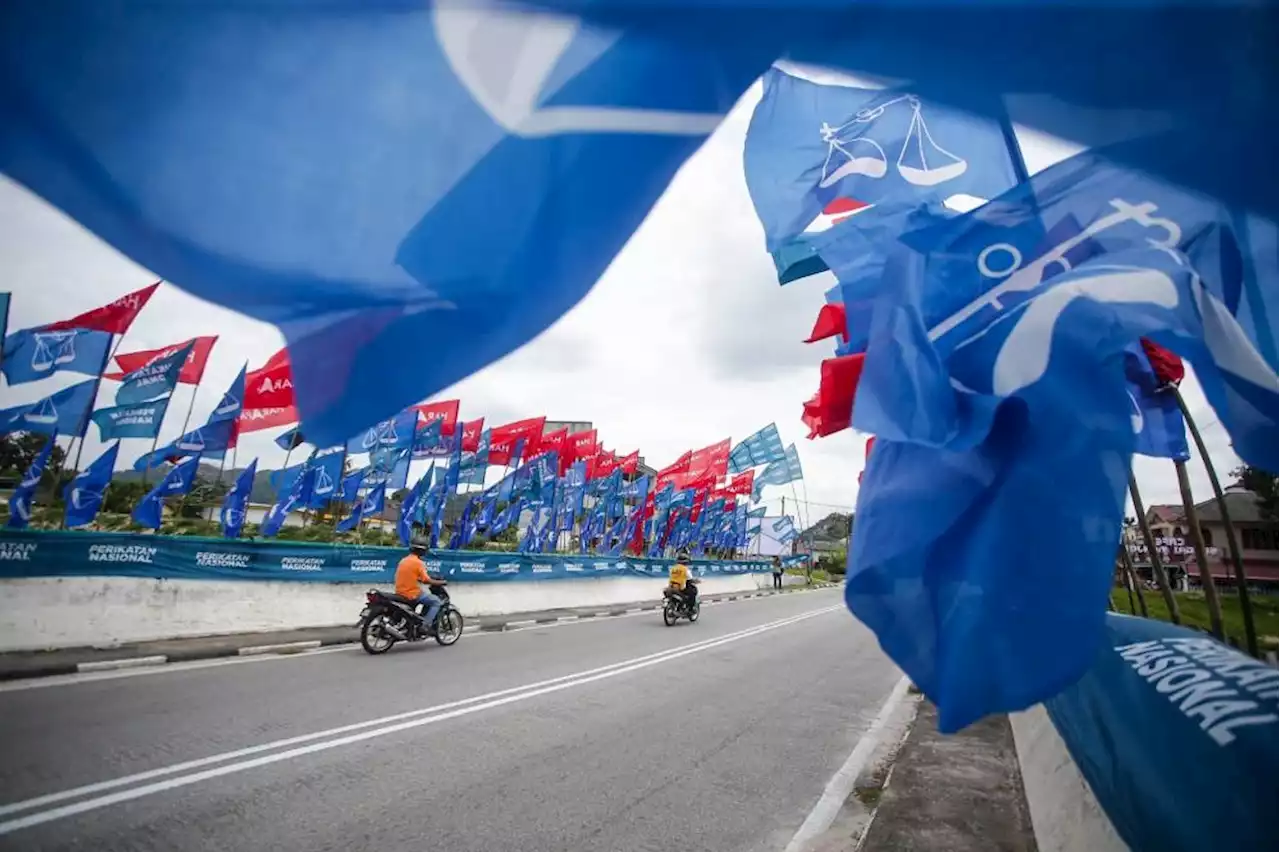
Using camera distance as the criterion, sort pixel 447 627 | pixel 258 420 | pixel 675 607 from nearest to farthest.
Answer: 1. pixel 447 627
2. pixel 258 420
3. pixel 675 607

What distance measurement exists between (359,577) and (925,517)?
13912 mm

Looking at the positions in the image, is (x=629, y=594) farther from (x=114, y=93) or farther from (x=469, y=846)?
(x=114, y=93)

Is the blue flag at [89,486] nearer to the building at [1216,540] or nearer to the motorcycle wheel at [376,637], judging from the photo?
the motorcycle wheel at [376,637]

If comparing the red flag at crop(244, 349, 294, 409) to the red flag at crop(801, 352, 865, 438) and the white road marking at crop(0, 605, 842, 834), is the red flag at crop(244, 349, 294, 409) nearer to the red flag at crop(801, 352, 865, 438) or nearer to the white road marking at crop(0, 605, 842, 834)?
the white road marking at crop(0, 605, 842, 834)

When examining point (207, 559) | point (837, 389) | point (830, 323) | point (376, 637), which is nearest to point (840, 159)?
point (830, 323)

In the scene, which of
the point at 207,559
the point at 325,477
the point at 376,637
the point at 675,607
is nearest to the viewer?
the point at 376,637

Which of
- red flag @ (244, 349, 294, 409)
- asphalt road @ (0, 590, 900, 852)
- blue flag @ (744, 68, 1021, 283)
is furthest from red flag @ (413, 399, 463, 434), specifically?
blue flag @ (744, 68, 1021, 283)

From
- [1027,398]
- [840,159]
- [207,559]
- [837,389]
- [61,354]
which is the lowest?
[207,559]

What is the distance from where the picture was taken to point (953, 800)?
453 cm

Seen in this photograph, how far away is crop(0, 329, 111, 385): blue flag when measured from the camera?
9.99 meters

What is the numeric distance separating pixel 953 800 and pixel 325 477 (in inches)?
664

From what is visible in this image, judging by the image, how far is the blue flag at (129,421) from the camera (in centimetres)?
1281

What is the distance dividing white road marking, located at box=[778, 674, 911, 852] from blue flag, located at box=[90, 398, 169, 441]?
441 inches

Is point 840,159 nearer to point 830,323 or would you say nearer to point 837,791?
point 830,323
